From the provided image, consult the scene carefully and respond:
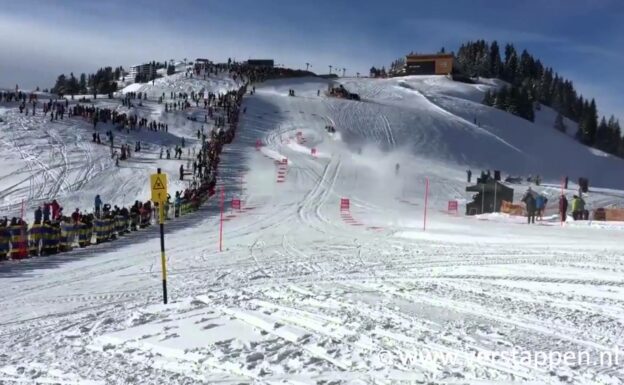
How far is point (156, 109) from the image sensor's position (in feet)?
188

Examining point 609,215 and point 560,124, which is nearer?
point 609,215

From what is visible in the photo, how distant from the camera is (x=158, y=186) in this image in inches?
374

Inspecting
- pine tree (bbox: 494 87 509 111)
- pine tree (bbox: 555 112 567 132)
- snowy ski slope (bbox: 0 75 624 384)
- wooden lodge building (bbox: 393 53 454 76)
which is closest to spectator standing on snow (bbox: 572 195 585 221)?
snowy ski slope (bbox: 0 75 624 384)

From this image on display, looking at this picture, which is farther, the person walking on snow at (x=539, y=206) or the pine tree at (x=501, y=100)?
the pine tree at (x=501, y=100)

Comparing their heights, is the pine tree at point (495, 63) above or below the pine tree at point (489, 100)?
above

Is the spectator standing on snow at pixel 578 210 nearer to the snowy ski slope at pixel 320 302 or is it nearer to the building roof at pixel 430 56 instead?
the snowy ski slope at pixel 320 302

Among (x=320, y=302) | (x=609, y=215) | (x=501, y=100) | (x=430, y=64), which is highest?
(x=430, y=64)

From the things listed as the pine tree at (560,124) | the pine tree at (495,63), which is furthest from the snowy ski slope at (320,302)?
the pine tree at (495,63)

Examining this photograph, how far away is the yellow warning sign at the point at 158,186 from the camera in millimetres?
9445

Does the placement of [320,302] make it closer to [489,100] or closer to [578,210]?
[578,210]

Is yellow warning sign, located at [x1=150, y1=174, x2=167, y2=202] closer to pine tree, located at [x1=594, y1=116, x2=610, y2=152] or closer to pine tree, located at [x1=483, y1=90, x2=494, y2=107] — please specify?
pine tree, located at [x1=483, y1=90, x2=494, y2=107]

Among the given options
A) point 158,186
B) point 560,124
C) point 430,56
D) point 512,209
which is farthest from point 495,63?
point 158,186

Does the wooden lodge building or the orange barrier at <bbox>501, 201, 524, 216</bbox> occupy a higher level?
the wooden lodge building

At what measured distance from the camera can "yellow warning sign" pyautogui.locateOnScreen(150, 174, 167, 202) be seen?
372 inches
